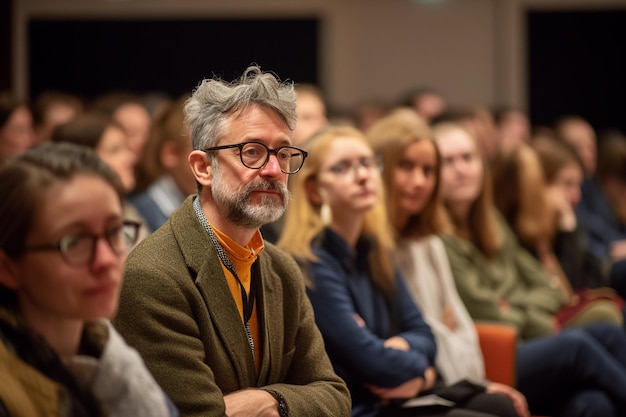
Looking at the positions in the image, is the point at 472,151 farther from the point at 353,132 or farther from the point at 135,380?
→ the point at 135,380

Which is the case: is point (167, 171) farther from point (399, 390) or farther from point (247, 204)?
point (247, 204)

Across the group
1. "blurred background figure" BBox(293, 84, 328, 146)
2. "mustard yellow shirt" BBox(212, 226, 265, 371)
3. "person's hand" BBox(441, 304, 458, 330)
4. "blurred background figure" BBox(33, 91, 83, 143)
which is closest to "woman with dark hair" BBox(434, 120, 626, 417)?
"person's hand" BBox(441, 304, 458, 330)

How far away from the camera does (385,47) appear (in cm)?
952

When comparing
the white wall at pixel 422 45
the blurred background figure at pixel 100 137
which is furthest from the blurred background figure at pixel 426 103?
the blurred background figure at pixel 100 137

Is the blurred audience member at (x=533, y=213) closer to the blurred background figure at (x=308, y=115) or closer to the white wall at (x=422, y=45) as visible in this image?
the blurred background figure at (x=308, y=115)

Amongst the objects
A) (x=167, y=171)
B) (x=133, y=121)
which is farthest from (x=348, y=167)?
(x=133, y=121)

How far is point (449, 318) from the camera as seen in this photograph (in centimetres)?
339

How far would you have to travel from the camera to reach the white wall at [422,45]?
9.43 m

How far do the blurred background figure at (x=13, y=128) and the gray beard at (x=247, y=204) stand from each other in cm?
236

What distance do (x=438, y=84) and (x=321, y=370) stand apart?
7.59 m

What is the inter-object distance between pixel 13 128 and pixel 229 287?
2576 mm

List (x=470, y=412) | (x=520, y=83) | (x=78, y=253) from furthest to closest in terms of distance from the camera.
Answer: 1. (x=520, y=83)
2. (x=470, y=412)
3. (x=78, y=253)

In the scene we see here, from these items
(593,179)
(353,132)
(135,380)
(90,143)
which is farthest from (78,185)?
(593,179)

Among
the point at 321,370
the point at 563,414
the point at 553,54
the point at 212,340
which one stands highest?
the point at 553,54
